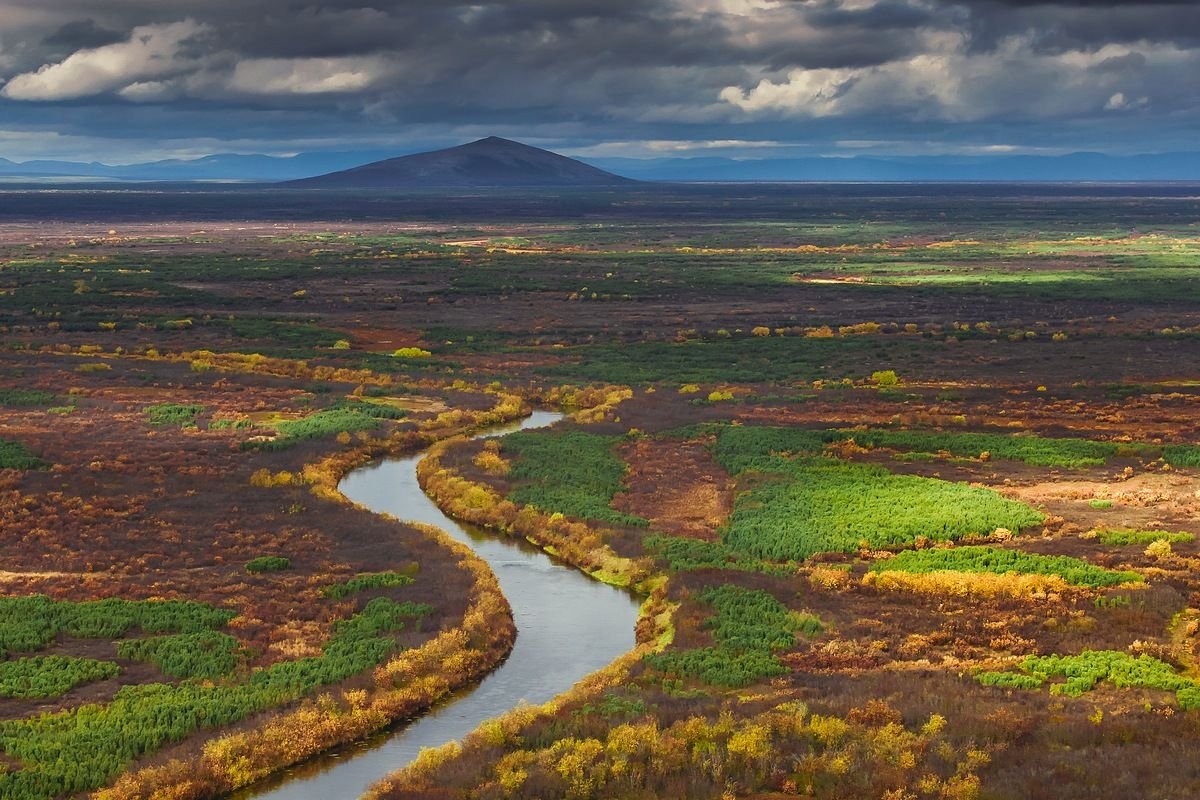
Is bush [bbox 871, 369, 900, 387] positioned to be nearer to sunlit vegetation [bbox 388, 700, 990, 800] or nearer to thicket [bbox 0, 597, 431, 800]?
thicket [bbox 0, 597, 431, 800]

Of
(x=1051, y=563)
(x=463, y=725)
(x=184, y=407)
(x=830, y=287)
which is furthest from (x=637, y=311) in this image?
(x=463, y=725)

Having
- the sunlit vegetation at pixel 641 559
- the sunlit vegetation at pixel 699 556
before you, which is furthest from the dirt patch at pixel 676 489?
the sunlit vegetation at pixel 699 556

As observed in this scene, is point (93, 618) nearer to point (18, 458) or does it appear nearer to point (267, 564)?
point (267, 564)

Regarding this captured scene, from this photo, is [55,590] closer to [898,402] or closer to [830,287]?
[898,402]

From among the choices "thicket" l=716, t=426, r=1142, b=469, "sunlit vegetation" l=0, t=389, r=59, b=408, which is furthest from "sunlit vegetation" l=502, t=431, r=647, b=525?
"sunlit vegetation" l=0, t=389, r=59, b=408

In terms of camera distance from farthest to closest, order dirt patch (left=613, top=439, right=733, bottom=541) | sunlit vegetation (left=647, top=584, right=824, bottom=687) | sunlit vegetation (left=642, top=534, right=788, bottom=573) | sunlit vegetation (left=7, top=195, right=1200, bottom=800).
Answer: dirt patch (left=613, top=439, right=733, bottom=541)
sunlit vegetation (left=642, top=534, right=788, bottom=573)
sunlit vegetation (left=647, top=584, right=824, bottom=687)
sunlit vegetation (left=7, top=195, right=1200, bottom=800)

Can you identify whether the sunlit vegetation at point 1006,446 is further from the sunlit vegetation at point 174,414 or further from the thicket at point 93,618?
the thicket at point 93,618

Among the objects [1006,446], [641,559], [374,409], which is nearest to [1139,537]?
[1006,446]
